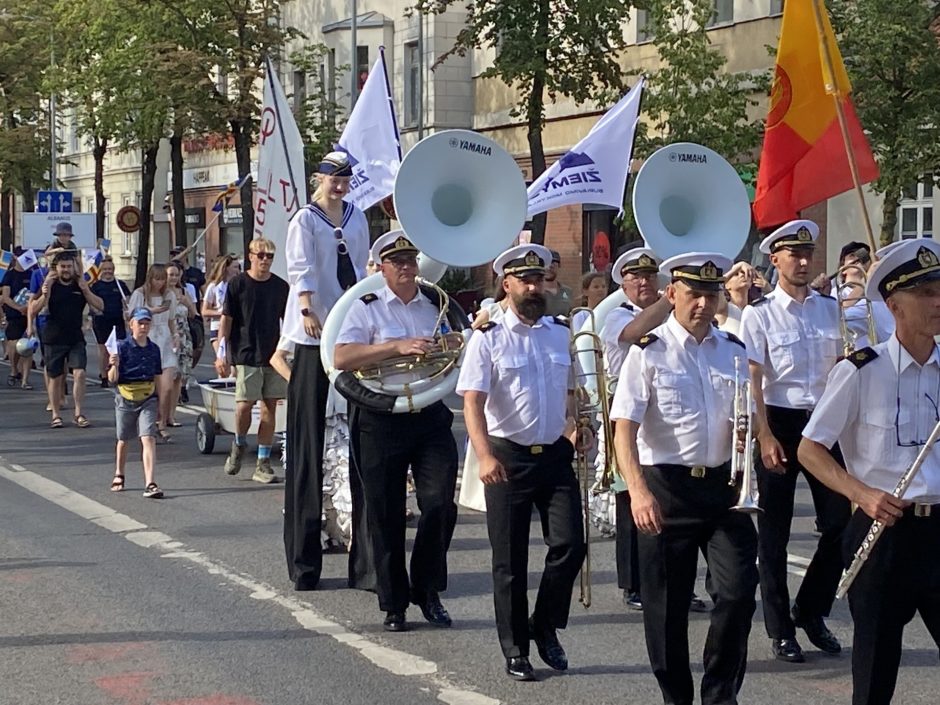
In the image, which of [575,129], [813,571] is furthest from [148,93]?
[813,571]

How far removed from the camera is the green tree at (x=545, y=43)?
1003 inches

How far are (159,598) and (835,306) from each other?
374 cm

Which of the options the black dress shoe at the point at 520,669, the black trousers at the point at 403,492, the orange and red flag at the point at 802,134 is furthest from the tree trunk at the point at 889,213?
the black dress shoe at the point at 520,669

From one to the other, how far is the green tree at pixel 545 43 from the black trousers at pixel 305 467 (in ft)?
55.9

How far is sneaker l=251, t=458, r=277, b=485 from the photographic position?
1305 cm

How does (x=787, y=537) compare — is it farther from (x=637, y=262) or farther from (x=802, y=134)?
(x=802, y=134)

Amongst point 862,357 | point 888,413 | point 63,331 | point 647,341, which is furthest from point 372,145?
point 888,413

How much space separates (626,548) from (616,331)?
44.4 inches

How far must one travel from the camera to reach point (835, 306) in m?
7.75

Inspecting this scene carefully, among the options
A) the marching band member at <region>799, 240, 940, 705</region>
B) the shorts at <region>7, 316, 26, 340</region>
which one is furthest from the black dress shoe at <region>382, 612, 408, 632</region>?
the shorts at <region>7, 316, 26, 340</region>

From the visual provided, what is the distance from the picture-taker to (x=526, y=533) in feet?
23.2

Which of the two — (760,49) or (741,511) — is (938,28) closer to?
(760,49)

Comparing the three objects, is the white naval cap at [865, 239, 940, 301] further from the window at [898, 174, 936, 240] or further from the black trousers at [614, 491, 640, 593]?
the window at [898, 174, 936, 240]

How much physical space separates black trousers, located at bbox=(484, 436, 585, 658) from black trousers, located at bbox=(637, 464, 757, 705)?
0.79 metres
